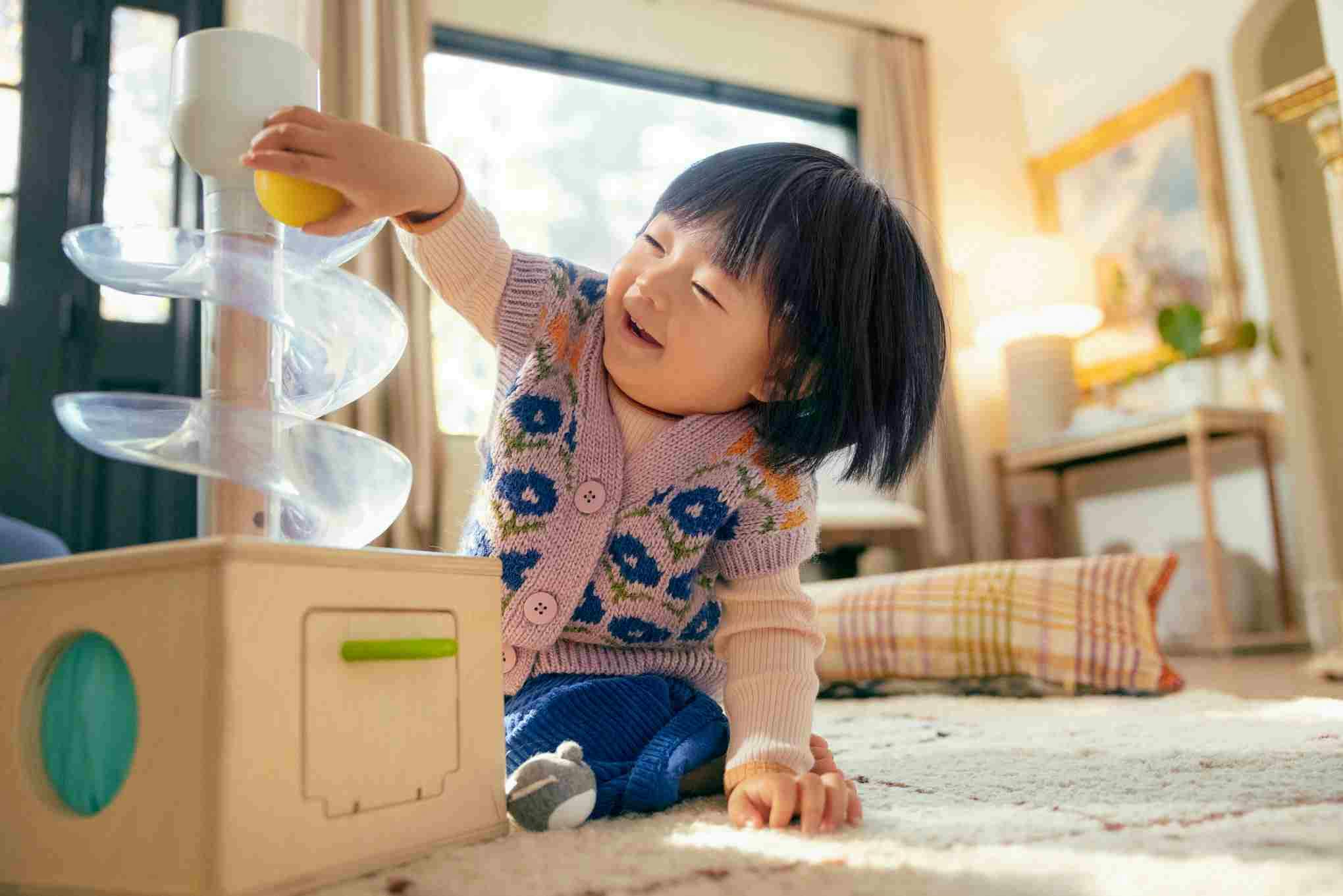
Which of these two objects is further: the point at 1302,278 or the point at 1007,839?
the point at 1302,278

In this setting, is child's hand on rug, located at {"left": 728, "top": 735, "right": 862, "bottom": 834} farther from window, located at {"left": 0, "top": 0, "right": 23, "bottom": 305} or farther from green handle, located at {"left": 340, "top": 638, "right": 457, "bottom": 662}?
window, located at {"left": 0, "top": 0, "right": 23, "bottom": 305}

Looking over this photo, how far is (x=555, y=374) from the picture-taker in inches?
32.0

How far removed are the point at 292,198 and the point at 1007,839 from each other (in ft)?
1.65

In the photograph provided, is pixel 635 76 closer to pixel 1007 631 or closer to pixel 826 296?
pixel 1007 631

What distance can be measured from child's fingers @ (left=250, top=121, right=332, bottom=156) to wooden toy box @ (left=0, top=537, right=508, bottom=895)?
0.70 feet

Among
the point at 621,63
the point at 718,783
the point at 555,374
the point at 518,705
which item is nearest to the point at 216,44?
the point at 555,374

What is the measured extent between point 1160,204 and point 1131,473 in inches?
31.8

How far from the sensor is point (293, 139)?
54 centimetres

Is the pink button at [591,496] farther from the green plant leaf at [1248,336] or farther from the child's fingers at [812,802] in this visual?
the green plant leaf at [1248,336]

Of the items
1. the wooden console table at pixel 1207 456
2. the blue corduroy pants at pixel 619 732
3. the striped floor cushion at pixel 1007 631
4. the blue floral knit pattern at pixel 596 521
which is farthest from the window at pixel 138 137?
the wooden console table at pixel 1207 456

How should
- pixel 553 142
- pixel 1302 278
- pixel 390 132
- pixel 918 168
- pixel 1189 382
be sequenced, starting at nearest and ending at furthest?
pixel 390 132 < pixel 1189 382 < pixel 1302 278 < pixel 553 142 < pixel 918 168

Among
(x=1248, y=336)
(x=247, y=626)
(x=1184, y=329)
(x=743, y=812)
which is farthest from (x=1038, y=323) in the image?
(x=247, y=626)

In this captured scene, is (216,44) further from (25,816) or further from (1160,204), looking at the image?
(1160,204)

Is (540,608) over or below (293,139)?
below
